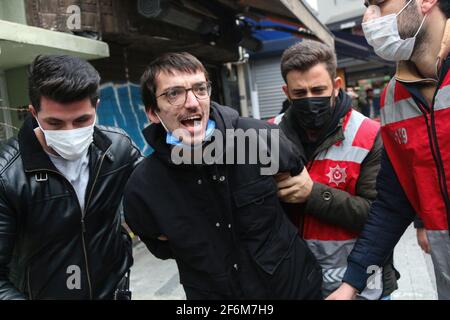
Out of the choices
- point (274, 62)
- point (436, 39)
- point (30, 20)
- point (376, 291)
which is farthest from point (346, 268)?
point (274, 62)

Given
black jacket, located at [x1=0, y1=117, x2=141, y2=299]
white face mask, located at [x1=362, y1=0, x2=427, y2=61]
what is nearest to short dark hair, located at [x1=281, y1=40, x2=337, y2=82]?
white face mask, located at [x1=362, y1=0, x2=427, y2=61]

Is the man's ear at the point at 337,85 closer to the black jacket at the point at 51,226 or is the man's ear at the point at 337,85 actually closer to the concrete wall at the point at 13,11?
the black jacket at the point at 51,226

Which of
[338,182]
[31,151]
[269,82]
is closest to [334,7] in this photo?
[269,82]

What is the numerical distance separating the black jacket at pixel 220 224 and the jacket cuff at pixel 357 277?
20cm

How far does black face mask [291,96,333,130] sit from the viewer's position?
6.74 feet

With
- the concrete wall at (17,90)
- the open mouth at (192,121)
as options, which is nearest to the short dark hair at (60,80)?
the open mouth at (192,121)

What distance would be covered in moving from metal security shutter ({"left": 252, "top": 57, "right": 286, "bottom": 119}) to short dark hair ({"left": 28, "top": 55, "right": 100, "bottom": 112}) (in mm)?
10127

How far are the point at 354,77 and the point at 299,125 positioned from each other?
739 inches

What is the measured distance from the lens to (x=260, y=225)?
5.85 feet

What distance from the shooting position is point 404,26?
64.7 inches

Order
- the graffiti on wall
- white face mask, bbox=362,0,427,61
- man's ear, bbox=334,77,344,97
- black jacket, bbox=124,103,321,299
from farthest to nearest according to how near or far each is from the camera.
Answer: the graffiti on wall, man's ear, bbox=334,77,344,97, black jacket, bbox=124,103,321,299, white face mask, bbox=362,0,427,61

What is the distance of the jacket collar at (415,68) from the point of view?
1534mm

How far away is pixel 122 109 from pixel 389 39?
208 inches

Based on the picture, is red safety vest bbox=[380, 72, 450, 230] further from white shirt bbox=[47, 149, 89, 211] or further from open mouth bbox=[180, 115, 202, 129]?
white shirt bbox=[47, 149, 89, 211]
